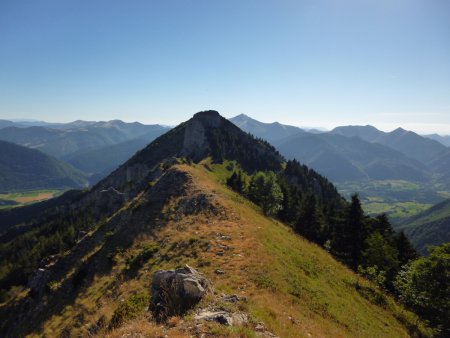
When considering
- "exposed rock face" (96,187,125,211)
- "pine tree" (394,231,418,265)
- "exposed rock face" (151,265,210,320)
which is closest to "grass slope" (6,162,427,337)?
"exposed rock face" (151,265,210,320)

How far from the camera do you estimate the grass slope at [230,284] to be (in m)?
18.2

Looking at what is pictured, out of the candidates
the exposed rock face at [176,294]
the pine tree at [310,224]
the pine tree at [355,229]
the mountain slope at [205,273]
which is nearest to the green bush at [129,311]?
the mountain slope at [205,273]

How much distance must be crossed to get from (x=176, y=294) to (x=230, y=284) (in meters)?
7.44

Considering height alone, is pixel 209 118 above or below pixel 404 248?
above

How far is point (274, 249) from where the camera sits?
33.7m

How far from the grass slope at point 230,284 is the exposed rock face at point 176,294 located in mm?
1042

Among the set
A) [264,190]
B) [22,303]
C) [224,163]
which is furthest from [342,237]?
[224,163]

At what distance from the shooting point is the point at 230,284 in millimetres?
23438

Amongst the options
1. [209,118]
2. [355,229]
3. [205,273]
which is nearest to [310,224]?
[355,229]

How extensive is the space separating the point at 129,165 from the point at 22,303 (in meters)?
120

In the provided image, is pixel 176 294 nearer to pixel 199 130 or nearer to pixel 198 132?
pixel 198 132

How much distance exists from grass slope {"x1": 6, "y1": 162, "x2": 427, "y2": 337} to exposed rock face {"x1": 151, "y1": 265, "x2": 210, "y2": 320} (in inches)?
41.0

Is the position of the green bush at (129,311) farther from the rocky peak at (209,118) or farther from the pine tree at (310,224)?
the rocky peak at (209,118)

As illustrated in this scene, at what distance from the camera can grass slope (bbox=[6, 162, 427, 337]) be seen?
18.2 m
